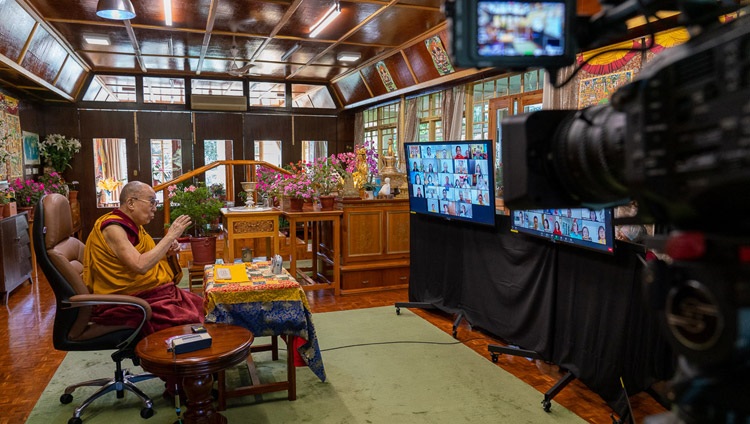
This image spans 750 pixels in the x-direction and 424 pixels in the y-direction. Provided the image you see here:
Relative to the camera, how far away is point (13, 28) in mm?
4539

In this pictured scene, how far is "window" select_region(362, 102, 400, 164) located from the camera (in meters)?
7.77

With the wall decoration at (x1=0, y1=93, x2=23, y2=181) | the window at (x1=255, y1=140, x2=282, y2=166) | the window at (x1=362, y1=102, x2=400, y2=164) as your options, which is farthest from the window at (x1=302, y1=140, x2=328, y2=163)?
the wall decoration at (x1=0, y1=93, x2=23, y2=181)

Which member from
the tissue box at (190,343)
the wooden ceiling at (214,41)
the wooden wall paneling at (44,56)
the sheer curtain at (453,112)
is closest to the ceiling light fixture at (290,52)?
the wooden ceiling at (214,41)

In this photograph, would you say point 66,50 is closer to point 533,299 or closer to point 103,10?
point 103,10

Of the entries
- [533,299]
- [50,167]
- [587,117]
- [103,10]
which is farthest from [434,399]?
[50,167]

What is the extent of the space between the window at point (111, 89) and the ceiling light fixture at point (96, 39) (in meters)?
2.21

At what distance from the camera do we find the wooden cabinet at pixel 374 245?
16.8 feet

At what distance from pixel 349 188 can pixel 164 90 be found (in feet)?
16.4

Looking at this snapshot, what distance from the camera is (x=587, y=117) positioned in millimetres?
949

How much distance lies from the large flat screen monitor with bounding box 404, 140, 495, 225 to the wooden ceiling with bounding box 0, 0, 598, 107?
130cm

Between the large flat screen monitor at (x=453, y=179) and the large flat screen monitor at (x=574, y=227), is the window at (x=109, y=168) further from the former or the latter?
the large flat screen monitor at (x=574, y=227)

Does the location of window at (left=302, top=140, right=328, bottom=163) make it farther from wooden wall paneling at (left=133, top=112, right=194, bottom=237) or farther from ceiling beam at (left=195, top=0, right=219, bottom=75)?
ceiling beam at (left=195, top=0, right=219, bottom=75)

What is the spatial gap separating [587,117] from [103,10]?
151 inches

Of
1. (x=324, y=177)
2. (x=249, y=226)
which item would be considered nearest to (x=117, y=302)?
(x=249, y=226)
